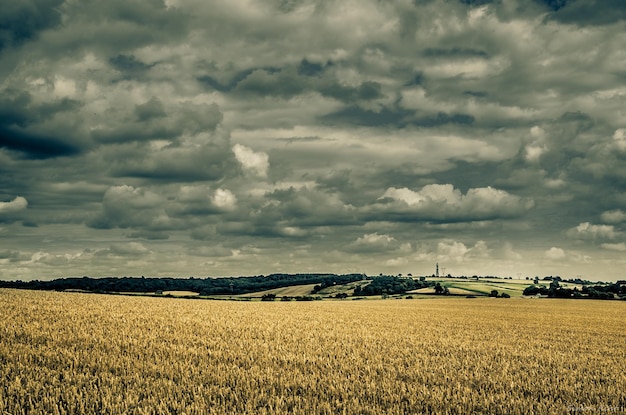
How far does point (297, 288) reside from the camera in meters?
135

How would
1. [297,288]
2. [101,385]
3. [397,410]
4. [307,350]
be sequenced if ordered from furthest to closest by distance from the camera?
[297,288], [307,350], [101,385], [397,410]

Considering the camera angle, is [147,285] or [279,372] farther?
[147,285]

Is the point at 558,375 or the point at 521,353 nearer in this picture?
the point at 558,375

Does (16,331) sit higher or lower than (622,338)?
higher

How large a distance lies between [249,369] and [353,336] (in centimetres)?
869

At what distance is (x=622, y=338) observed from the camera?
2572 cm

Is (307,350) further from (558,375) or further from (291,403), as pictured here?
(558,375)

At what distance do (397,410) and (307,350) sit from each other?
7287 mm

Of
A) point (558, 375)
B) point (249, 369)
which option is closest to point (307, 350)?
point (249, 369)

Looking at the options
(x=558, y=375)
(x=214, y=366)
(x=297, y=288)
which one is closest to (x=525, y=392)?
(x=558, y=375)

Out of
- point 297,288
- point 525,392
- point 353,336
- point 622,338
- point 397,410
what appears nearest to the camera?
point 397,410

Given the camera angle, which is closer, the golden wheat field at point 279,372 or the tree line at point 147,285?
the golden wheat field at point 279,372

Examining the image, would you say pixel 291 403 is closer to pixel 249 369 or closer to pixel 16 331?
pixel 249 369

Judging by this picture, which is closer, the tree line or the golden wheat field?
the golden wheat field
